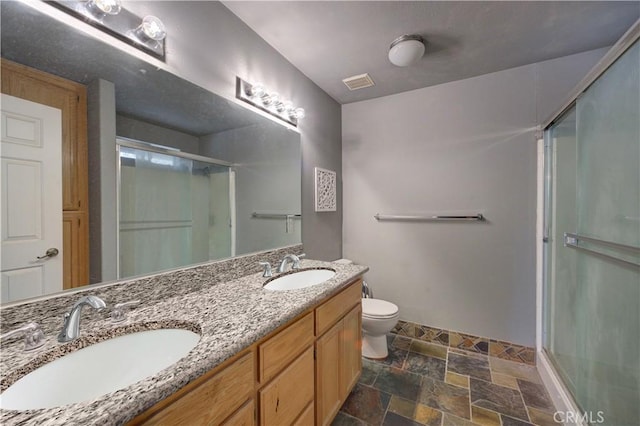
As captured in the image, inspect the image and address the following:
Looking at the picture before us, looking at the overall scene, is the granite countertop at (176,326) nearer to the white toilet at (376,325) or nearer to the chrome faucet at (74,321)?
the chrome faucet at (74,321)

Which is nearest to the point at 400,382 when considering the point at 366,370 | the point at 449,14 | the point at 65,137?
the point at 366,370

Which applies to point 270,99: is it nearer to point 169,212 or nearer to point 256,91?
point 256,91

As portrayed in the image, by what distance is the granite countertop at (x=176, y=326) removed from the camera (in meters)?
0.48

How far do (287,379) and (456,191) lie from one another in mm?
1989

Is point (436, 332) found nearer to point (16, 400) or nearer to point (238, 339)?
point (238, 339)

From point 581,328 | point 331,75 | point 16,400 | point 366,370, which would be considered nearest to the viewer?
point 16,400

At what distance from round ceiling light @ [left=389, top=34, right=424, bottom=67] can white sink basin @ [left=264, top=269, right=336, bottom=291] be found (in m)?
1.52

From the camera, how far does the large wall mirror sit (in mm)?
790

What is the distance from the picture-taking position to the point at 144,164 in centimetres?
107

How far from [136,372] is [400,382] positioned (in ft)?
5.43

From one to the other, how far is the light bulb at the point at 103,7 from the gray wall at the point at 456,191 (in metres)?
2.03

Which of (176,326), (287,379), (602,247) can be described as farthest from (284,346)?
(602,247)

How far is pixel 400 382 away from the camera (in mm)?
1776

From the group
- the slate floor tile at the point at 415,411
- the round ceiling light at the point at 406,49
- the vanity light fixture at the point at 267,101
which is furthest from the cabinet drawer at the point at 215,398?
the round ceiling light at the point at 406,49
